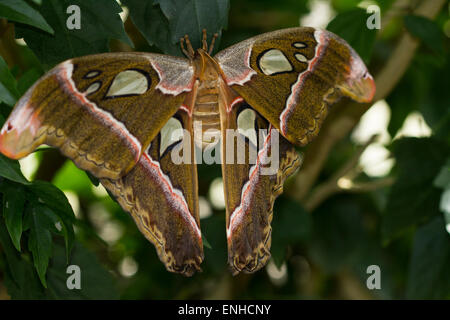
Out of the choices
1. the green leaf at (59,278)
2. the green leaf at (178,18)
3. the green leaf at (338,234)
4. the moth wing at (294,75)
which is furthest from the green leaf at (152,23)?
the green leaf at (338,234)

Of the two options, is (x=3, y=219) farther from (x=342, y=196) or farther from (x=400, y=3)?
(x=342, y=196)

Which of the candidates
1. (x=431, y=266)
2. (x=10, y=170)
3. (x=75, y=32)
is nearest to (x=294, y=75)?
(x=75, y=32)

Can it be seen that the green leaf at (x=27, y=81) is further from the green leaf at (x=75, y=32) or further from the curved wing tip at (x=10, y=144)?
the curved wing tip at (x=10, y=144)

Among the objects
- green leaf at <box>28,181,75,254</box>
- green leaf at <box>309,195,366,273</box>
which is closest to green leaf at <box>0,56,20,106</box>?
green leaf at <box>28,181,75,254</box>

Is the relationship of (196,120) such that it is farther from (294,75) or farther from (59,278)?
(59,278)

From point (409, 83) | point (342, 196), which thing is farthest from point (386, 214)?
point (409, 83)
